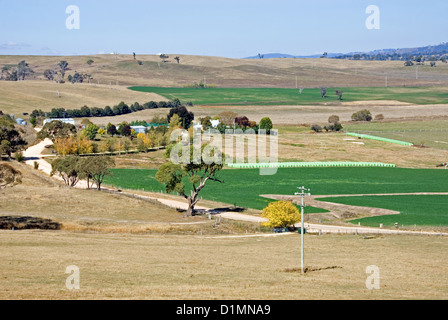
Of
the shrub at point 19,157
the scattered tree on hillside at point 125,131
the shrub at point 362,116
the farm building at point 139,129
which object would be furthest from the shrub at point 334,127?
the shrub at point 19,157

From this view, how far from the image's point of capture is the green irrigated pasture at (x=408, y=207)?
70088 millimetres

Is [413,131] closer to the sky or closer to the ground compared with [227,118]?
closer to the ground

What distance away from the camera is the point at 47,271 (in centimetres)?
3750

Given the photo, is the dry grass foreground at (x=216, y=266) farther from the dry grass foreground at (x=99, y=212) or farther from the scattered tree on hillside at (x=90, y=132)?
the scattered tree on hillside at (x=90, y=132)

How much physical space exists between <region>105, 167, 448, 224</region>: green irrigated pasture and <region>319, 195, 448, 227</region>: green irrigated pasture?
2587 millimetres

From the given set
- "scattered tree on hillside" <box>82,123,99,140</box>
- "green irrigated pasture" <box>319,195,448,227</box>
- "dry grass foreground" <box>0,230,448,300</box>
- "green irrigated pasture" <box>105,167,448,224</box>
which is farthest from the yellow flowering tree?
"scattered tree on hillside" <box>82,123,99,140</box>

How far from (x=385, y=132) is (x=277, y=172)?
6888cm

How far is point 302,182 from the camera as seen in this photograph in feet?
325

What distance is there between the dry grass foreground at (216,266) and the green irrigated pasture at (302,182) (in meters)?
26.4

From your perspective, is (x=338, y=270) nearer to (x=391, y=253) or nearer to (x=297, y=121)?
(x=391, y=253)

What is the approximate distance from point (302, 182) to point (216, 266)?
58.5 m

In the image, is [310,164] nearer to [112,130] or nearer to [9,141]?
[112,130]

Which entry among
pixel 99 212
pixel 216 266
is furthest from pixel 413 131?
pixel 216 266
